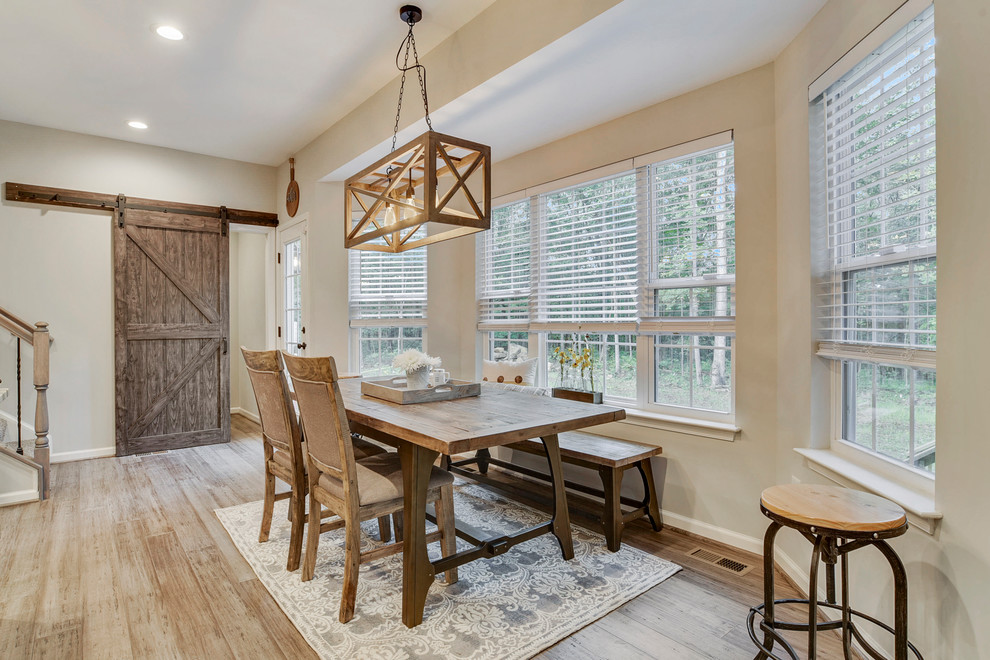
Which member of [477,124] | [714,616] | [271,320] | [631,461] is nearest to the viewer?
[714,616]

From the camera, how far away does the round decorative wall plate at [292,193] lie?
515cm

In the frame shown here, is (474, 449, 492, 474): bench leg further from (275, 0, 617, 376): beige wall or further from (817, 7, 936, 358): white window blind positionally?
(817, 7, 936, 358): white window blind

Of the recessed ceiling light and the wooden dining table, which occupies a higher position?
the recessed ceiling light

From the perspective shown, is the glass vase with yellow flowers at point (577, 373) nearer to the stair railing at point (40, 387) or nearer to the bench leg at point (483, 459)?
the bench leg at point (483, 459)

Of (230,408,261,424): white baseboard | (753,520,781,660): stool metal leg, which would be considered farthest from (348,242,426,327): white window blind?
(753,520,781,660): stool metal leg

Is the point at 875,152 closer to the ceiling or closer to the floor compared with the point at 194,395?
closer to the ceiling

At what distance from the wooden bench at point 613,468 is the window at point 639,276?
16.3 inches

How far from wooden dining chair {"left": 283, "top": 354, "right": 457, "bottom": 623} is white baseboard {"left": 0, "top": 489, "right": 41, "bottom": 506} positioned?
253cm

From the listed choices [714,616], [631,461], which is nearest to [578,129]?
[631,461]

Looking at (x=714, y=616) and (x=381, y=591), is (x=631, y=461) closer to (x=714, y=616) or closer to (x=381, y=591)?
(x=714, y=616)

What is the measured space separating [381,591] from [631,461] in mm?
1412

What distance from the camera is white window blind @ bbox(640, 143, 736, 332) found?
2.92 m

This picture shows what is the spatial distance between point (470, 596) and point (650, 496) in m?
1.28

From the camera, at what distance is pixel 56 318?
4.47 metres
